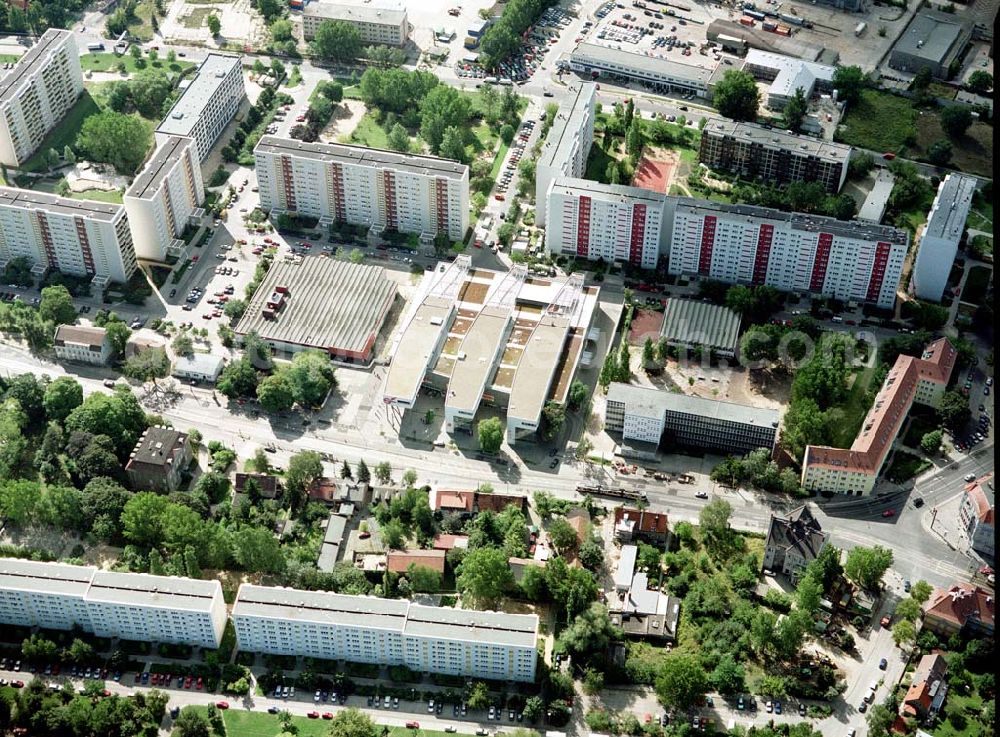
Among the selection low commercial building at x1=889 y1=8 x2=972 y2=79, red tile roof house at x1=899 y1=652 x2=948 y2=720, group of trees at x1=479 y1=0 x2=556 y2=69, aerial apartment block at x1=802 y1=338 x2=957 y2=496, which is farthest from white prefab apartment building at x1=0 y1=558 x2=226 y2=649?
low commercial building at x1=889 y1=8 x2=972 y2=79

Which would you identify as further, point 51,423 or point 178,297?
point 178,297

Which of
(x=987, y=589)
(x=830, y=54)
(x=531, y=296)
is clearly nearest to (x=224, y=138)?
(x=531, y=296)

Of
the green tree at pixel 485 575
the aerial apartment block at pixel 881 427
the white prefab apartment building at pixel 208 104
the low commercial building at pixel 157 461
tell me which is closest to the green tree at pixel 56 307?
the low commercial building at pixel 157 461

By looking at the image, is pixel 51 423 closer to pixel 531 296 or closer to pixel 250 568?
pixel 250 568

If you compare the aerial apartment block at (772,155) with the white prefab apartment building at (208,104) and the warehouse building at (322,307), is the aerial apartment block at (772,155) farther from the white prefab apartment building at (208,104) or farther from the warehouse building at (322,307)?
the white prefab apartment building at (208,104)

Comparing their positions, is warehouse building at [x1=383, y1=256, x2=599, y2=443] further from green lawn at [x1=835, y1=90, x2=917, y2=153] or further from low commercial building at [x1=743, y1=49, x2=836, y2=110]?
green lawn at [x1=835, y1=90, x2=917, y2=153]

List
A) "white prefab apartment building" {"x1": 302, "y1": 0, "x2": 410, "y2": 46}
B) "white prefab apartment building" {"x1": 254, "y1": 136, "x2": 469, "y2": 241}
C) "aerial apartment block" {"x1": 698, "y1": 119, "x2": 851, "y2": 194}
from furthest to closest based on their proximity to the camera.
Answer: "white prefab apartment building" {"x1": 302, "y1": 0, "x2": 410, "y2": 46} → "aerial apartment block" {"x1": 698, "y1": 119, "x2": 851, "y2": 194} → "white prefab apartment building" {"x1": 254, "y1": 136, "x2": 469, "y2": 241}
